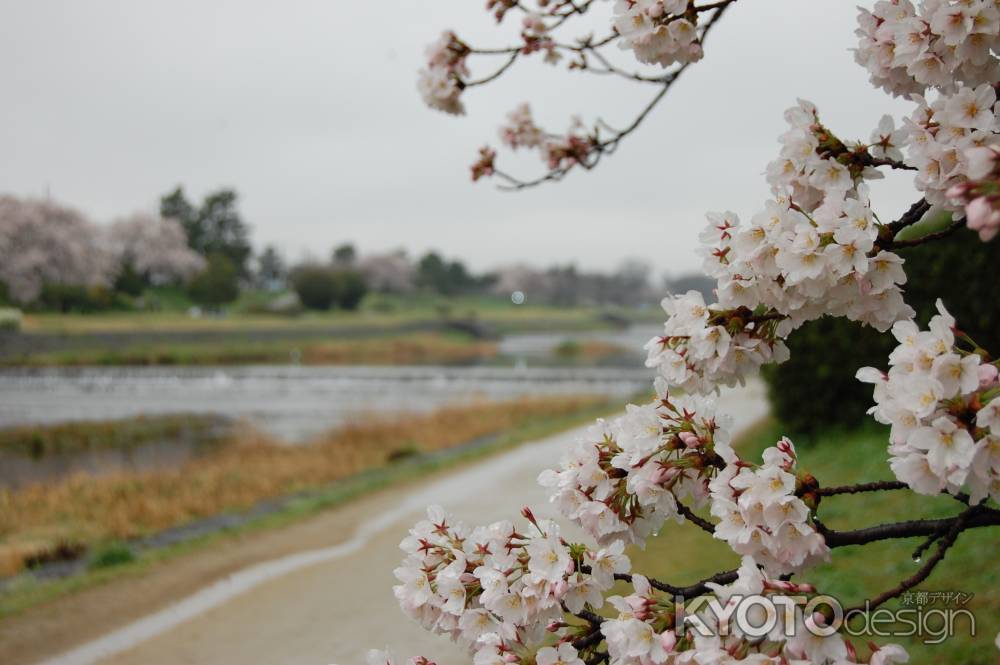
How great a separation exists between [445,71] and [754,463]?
1.71m

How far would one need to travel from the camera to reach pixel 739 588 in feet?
3.68

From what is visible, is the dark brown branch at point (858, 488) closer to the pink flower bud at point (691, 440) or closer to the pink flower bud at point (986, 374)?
the pink flower bud at point (691, 440)

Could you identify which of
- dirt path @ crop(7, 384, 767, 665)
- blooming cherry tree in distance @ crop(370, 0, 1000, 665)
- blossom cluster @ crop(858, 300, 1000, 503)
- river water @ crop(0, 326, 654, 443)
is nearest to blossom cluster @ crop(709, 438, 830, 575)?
blooming cherry tree in distance @ crop(370, 0, 1000, 665)

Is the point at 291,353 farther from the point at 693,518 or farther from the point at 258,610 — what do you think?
the point at 693,518

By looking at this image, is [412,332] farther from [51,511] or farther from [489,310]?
[51,511]

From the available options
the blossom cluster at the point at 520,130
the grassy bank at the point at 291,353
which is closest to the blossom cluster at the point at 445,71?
the blossom cluster at the point at 520,130

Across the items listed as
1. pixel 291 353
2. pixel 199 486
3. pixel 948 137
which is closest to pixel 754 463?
pixel 948 137

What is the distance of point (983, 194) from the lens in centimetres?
92

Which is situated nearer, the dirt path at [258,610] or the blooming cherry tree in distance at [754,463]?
the blooming cherry tree in distance at [754,463]

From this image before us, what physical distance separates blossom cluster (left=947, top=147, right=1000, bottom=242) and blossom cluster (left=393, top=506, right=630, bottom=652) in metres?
0.71

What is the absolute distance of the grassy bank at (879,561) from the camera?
309cm

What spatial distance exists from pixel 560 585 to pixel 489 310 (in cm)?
3965

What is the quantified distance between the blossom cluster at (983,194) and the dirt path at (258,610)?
1868 mm

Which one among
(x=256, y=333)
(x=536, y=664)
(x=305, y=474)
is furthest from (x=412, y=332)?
(x=536, y=664)
